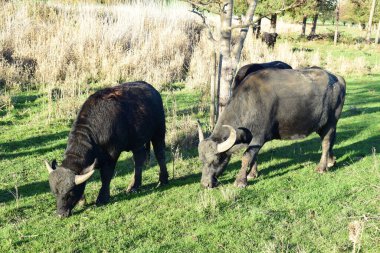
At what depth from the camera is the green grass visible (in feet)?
17.6

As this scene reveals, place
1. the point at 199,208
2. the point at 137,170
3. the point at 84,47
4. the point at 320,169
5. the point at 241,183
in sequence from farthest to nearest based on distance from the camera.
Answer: the point at 84,47, the point at 320,169, the point at 241,183, the point at 137,170, the point at 199,208

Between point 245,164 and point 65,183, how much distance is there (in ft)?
10.3

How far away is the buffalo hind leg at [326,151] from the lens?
26.8 ft

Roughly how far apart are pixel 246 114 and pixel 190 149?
8.07 ft

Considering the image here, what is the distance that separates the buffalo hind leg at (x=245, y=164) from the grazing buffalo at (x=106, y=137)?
134 cm

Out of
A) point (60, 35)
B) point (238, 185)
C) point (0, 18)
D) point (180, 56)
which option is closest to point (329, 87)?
point (238, 185)

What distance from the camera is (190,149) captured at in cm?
959

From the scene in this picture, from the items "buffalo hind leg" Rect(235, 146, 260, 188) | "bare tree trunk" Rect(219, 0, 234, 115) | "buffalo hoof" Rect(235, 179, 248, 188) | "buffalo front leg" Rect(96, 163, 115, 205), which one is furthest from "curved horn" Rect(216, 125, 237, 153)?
"bare tree trunk" Rect(219, 0, 234, 115)

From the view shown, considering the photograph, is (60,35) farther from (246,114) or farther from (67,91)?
(246,114)

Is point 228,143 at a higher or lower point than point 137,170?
higher

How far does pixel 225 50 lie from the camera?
9258 mm

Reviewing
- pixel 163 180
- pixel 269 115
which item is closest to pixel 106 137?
pixel 163 180

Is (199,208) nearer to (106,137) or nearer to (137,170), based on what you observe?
(137,170)

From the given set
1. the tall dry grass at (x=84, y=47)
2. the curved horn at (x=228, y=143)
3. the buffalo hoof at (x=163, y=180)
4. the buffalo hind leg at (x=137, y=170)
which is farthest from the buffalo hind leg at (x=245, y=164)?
the tall dry grass at (x=84, y=47)
